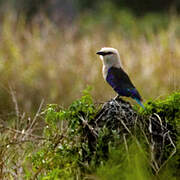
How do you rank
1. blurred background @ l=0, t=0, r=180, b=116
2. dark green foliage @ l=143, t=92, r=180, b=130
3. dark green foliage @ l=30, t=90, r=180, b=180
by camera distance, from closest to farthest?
dark green foliage @ l=30, t=90, r=180, b=180 < dark green foliage @ l=143, t=92, r=180, b=130 < blurred background @ l=0, t=0, r=180, b=116

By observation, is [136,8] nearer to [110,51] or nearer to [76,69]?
[76,69]

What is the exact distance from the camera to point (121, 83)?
11.9ft

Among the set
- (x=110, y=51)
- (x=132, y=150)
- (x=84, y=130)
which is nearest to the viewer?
(x=132, y=150)

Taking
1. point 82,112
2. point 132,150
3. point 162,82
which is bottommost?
point 162,82

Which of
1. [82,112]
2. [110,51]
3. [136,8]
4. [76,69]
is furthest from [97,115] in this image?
[136,8]

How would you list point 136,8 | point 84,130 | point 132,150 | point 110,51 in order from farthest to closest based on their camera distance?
1. point 136,8
2. point 110,51
3. point 84,130
4. point 132,150

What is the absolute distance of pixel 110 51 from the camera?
3.73m

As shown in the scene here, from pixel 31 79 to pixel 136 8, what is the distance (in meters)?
19.4

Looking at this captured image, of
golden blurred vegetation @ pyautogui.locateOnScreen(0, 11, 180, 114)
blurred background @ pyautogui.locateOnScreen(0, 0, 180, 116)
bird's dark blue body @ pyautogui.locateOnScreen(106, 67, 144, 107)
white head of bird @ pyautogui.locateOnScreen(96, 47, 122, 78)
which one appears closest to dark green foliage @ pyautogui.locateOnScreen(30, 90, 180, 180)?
bird's dark blue body @ pyautogui.locateOnScreen(106, 67, 144, 107)

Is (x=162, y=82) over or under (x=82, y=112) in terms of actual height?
under

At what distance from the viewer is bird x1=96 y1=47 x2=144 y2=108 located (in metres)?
3.55

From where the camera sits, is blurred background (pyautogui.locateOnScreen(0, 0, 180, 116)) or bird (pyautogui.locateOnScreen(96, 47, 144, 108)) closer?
bird (pyautogui.locateOnScreen(96, 47, 144, 108))

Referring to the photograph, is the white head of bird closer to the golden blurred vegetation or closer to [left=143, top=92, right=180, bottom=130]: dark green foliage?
[left=143, top=92, right=180, bottom=130]: dark green foliage

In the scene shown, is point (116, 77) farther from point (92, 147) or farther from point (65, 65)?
point (65, 65)
